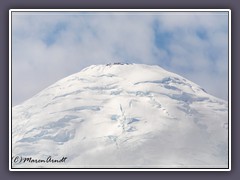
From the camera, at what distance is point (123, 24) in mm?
3850

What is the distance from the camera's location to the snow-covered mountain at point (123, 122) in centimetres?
375

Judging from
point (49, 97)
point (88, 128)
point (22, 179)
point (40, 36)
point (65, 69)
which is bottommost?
point (22, 179)

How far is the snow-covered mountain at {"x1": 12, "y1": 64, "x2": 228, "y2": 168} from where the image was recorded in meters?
3.75

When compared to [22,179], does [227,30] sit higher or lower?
higher

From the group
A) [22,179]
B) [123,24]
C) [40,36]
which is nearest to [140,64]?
[123,24]

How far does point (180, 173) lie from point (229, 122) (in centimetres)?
65

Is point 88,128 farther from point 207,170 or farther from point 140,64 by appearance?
point 207,170

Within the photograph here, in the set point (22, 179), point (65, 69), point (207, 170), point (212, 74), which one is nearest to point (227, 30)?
point (212, 74)

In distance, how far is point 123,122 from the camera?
3.80 metres

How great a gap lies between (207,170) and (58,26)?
190cm

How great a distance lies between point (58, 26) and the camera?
387 cm

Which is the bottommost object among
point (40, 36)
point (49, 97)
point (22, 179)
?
point (22, 179)

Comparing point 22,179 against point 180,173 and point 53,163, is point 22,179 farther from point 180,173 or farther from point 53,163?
point 180,173

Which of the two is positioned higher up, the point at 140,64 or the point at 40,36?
the point at 40,36
